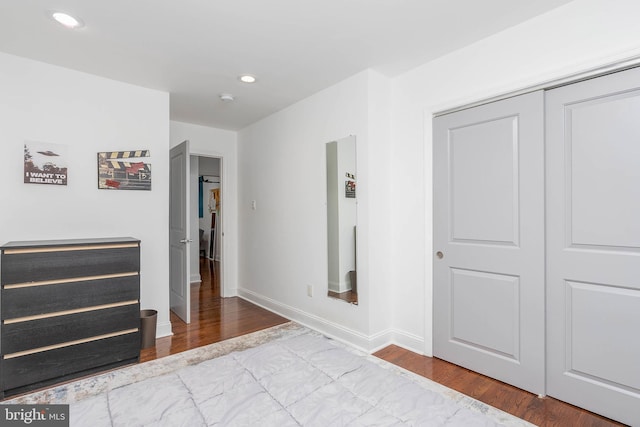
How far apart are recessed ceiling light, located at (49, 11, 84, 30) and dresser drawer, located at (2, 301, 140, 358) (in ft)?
6.69

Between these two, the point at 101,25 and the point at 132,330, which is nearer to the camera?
the point at 101,25

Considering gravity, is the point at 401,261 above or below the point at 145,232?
below

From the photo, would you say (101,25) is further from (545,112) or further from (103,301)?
(545,112)

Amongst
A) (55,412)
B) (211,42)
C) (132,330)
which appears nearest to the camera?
(55,412)

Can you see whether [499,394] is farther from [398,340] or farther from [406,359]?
[398,340]

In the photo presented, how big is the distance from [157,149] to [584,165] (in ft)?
11.7

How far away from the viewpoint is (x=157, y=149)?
3350mm

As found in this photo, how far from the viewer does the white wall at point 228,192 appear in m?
4.71

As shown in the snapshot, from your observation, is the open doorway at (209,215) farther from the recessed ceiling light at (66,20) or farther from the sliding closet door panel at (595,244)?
the sliding closet door panel at (595,244)

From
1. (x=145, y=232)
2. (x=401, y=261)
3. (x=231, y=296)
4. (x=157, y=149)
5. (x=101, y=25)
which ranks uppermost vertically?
(x=101, y=25)

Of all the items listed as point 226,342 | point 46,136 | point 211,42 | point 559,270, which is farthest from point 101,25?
point 559,270

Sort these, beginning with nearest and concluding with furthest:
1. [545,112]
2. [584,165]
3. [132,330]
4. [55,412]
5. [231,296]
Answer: [55,412] < [584,165] < [545,112] < [132,330] < [231,296]

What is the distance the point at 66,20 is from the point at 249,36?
117cm

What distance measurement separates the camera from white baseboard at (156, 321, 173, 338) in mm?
3309
